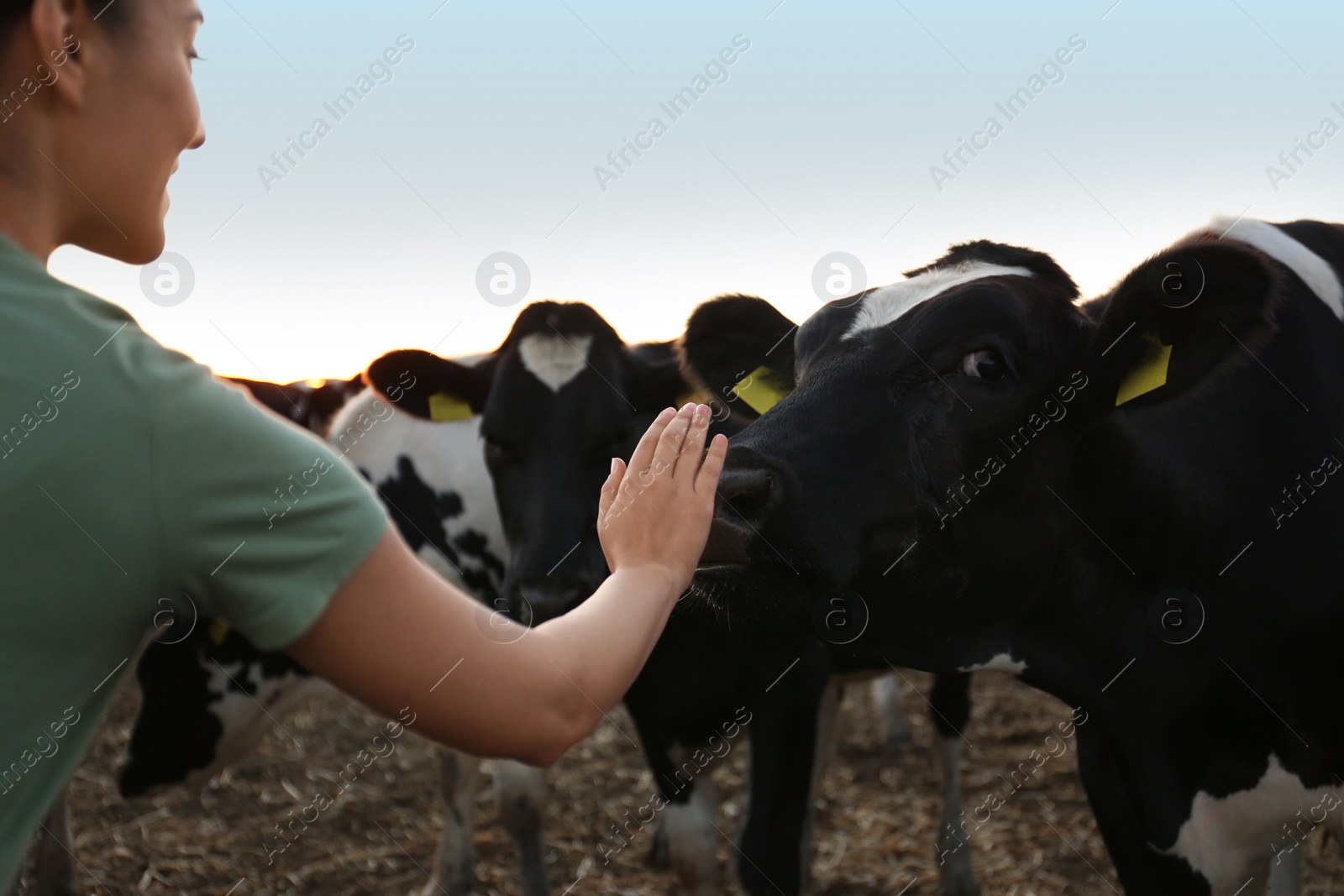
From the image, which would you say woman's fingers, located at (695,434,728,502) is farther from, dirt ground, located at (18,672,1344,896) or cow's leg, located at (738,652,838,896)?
dirt ground, located at (18,672,1344,896)

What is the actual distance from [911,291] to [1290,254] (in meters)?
1.19

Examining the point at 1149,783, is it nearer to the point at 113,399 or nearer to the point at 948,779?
the point at 948,779

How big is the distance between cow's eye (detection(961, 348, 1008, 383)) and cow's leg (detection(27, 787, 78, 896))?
4671mm

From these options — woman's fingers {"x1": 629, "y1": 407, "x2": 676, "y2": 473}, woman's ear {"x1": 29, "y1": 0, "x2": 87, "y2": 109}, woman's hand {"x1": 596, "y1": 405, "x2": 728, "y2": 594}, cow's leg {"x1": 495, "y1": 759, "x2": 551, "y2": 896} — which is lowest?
cow's leg {"x1": 495, "y1": 759, "x2": 551, "y2": 896}

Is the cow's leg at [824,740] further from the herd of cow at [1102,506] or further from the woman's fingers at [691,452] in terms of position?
the woman's fingers at [691,452]

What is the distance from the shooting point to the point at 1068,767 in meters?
6.24

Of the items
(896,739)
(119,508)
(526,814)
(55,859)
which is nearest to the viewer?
(119,508)

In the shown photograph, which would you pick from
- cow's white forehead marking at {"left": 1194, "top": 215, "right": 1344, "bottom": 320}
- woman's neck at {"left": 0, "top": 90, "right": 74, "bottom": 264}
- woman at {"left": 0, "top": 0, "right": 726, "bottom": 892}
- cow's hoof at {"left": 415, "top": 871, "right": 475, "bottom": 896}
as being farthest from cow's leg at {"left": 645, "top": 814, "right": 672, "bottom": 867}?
woman's neck at {"left": 0, "top": 90, "right": 74, "bottom": 264}

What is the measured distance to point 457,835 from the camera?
506 centimetres

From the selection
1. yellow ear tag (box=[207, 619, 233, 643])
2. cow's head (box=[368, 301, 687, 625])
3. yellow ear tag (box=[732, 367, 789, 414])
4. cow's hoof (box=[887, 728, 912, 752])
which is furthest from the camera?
cow's hoof (box=[887, 728, 912, 752])

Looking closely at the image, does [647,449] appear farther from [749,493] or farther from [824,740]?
[824,740]

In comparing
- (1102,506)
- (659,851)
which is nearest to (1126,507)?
(1102,506)

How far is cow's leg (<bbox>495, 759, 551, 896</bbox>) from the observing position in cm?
468

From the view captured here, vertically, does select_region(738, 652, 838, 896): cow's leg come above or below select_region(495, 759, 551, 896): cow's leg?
above
